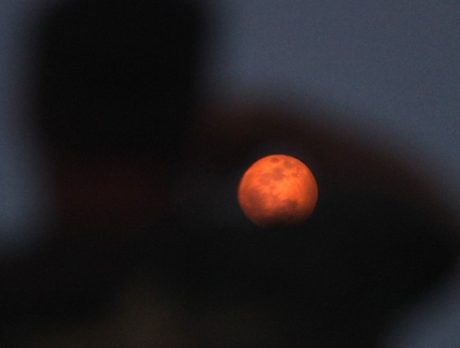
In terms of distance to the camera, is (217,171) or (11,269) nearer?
(11,269)

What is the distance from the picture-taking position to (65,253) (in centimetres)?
184

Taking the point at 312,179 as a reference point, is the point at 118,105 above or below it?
above

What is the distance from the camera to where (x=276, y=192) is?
1.64 m

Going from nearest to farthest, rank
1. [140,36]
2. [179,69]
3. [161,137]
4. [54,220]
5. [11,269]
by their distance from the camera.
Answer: [11,269], [54,220], [179,69], [161,137], [140,36]

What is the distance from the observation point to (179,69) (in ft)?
6.42

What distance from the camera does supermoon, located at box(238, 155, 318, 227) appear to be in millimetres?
1642

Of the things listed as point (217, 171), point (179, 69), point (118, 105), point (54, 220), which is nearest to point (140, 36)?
point (118, 105)

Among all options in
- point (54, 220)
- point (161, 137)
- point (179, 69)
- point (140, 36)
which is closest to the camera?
point (54, 220)

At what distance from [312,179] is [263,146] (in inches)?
5.3

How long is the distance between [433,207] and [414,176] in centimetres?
9

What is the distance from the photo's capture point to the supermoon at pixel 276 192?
1642 millimetres

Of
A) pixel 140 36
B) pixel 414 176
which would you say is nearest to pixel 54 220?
pixel 140 36

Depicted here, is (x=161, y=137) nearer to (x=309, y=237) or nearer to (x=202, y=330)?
(x=309, y=237)

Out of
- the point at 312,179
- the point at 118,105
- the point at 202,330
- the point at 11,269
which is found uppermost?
the point at 118,105
